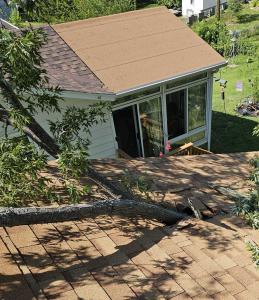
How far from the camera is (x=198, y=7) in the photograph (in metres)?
43.8

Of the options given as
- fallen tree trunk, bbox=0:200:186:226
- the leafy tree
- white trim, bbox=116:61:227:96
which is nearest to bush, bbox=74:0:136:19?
white trim, bbox=116:61:227:96

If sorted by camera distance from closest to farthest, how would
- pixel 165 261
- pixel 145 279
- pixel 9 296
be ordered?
1. pixel 9 296
2. pixel 145 279
3. pixel 165 261

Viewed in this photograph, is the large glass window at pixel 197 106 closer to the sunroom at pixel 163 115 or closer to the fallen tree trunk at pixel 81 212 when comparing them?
the sunroom at pixel 163 115

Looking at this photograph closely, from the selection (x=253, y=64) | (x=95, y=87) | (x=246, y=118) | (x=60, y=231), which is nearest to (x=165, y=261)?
(x=60, y=231)

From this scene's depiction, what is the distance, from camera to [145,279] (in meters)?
4.77

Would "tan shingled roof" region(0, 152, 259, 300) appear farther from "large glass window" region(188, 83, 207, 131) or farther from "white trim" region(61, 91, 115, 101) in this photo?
"large glass window" region(188, 83, 207, 131)

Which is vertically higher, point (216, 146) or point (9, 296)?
point (9, 296)

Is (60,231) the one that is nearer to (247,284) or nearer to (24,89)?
(24,89)

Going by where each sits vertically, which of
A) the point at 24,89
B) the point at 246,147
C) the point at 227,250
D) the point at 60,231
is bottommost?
the point at 246,147

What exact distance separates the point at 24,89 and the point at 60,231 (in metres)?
2.00

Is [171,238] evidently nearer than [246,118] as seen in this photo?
Yes

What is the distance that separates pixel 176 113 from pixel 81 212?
889cm

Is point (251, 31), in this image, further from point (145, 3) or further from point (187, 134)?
point (187, 134)

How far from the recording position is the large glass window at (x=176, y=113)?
42.3ft
